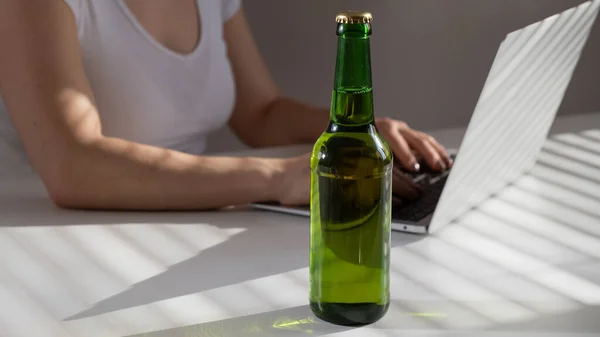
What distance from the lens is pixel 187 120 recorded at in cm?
159

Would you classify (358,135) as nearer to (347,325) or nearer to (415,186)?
(347,325)

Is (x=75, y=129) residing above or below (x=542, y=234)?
above

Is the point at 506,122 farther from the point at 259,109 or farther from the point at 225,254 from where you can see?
the point at 259,109

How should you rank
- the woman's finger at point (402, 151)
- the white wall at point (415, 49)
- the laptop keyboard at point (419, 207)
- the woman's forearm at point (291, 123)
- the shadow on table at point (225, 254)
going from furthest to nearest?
1. the white wall at point (415, 49)
2. the woman's forearm at point (291, 123)
3. the woman's finger at point (402, 151)
4. the laptop keyboard at point (419, 207)
5. the shadow on table at point (225, 254)

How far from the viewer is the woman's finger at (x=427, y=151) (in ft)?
4.42

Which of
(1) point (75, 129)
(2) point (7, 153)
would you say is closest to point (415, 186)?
(1) point (75, 129)

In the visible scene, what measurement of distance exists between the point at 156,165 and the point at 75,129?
0.45 ft

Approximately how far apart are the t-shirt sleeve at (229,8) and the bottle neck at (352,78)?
1042mm

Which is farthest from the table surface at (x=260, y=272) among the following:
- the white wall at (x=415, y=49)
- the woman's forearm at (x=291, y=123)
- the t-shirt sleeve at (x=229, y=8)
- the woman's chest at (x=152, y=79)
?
the white wall at (x=415, y=49)

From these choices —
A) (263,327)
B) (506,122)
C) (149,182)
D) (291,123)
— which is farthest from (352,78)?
(291,123)

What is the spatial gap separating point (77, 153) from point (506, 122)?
0.64 meters

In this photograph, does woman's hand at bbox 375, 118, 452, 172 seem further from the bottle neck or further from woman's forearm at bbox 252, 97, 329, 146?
the bottle neck

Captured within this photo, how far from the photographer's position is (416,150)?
1.38 metres

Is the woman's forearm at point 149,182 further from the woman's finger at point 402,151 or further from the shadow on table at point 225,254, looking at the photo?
the woman's finger at point 402,151
